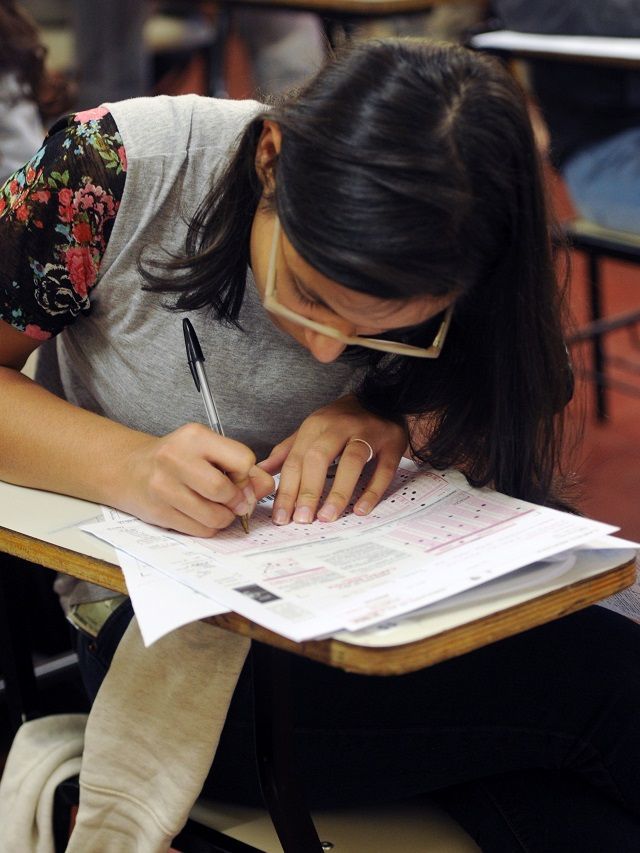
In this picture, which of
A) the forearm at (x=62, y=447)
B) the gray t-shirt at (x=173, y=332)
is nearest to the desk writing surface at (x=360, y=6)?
the gray t-shirt at (x=173, y=332)

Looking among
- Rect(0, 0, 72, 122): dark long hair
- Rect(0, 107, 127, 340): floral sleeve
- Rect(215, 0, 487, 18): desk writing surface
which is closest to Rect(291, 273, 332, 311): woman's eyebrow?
Rect(0, 107, 127, 340): floral sleeve

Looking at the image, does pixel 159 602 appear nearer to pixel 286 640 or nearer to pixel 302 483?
pixel 286 640

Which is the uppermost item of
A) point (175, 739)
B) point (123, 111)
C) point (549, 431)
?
point (123, 111)

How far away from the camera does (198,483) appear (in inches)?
38.0

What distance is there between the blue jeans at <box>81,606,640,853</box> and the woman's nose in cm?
28

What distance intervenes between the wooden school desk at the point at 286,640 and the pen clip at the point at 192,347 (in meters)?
0.17

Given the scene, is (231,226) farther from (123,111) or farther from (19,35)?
(19,35)

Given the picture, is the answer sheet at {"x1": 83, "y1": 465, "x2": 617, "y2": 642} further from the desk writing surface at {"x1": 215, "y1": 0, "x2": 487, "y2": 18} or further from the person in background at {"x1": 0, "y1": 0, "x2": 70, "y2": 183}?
the desk writing surface at {"x1": 215, "y1": 0, "x2": 487, "y2": 18}

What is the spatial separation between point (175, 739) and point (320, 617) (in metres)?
0.26

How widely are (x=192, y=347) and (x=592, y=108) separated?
1.80m

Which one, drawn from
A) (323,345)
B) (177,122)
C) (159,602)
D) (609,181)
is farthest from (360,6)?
A: (159,602)

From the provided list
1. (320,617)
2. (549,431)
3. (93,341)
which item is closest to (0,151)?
(93,341)

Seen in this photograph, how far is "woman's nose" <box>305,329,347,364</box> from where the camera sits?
103 cm

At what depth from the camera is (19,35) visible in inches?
88.6
